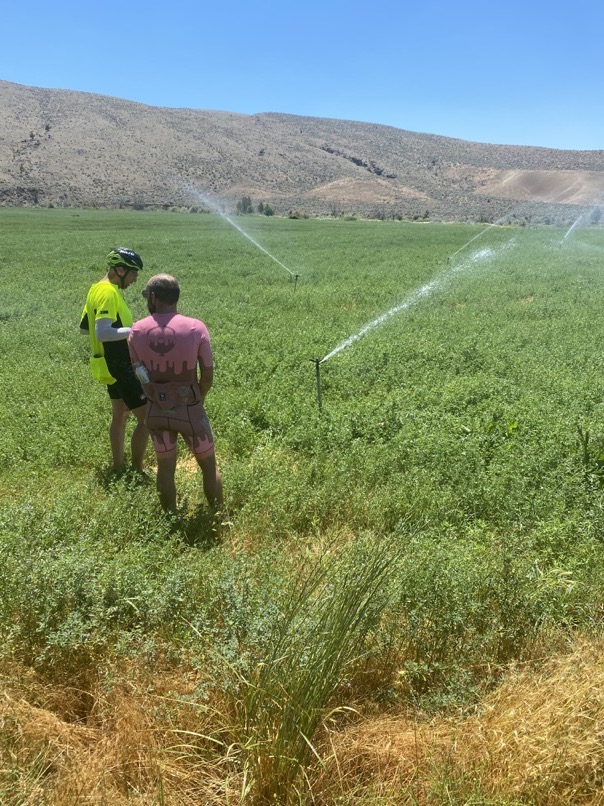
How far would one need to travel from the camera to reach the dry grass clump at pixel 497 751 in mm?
2393

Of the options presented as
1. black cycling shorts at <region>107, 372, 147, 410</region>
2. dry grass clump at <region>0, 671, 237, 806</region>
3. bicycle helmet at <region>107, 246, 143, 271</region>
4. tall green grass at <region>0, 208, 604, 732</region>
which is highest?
bicycle helmet at <region>107, 246, 143, 271</region>

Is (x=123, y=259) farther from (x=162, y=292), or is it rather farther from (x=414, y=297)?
(x=414, y=297)

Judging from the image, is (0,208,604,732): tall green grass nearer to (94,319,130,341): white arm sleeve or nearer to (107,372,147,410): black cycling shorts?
(107,372,147,410): black cycling shorts

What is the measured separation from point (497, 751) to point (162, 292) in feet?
11.2

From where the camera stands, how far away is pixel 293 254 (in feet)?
98.2

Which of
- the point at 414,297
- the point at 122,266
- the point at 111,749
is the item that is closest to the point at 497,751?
the point at 111,749

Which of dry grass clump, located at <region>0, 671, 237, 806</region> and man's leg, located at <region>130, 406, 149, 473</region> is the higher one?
man's leg, located at <region>130, 406, 149, 473</region>

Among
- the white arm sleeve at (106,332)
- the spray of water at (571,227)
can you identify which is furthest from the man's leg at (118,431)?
the spray of water at (571,227)

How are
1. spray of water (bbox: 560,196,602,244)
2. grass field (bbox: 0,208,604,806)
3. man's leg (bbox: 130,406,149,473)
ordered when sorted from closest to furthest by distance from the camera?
grass field (bbox: 0,208,604,806) → man's leg (bbox: 130,406,149,473) → spray of water (bbox: 560,196,602,244)

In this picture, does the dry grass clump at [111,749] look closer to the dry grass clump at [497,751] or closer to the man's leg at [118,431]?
the dry grass clump at [497,751]

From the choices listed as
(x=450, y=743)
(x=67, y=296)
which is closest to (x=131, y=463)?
(x=450, y=743)

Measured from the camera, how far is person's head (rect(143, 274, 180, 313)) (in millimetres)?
4340

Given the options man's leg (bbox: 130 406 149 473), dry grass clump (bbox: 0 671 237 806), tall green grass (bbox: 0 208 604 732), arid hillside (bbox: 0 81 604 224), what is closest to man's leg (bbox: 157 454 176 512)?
tall green grass (bbox: 0 208 604 732)

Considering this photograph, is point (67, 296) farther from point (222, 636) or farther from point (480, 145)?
point (480, 145)
